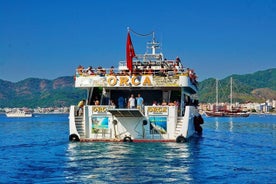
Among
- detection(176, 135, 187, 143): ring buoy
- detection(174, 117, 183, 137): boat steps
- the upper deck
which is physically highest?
the upper deck

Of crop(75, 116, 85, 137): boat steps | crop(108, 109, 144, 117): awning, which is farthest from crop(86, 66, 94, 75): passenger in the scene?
crop(108, 109, 144, 117): awning

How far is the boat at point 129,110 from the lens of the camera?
25844 mm

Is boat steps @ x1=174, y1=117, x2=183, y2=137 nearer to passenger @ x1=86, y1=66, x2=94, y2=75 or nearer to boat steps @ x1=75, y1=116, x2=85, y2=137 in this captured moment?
boat steps @ x1=75, y1=116, x2=85, y2=137

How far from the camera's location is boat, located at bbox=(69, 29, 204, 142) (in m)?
25.8

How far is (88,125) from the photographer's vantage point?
87.6 ft

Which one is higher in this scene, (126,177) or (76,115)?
(76,115)

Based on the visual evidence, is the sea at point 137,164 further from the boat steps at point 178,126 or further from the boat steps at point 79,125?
the boat steps at point 79,125

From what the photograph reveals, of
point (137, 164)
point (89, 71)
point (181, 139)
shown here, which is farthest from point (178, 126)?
point (137, 164)

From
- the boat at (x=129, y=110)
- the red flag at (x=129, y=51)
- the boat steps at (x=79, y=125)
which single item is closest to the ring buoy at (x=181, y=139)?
the boat at (x=129, y=110)

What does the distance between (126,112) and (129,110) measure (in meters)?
0.41

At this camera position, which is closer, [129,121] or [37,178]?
[37,178]

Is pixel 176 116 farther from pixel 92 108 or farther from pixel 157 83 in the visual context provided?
pixel 92 108

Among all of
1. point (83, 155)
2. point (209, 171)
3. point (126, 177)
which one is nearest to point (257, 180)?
point (209, 171)

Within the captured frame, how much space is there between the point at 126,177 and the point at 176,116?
35.0 ft
